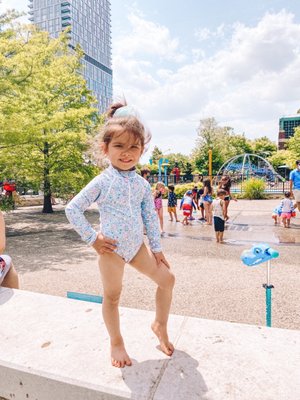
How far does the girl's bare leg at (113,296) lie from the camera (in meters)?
2.05

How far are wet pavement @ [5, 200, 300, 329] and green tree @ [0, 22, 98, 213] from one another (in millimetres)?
3181

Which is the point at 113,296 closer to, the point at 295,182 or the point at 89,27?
the point at 295,182

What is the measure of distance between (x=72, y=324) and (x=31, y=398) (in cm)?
66

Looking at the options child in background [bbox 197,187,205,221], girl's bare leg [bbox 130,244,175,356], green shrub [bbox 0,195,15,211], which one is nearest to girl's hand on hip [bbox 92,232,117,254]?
girl's bare leg [bbox 130,244,175,356]

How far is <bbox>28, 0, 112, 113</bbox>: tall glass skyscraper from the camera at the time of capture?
14062 cm

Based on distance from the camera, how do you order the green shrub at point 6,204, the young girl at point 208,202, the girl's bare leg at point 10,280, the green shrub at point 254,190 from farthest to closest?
the green shrub at point 254,190 < the green shrub at point 6,204 < the young girl at point 208,202 < the girl's bare leg at point 10,280

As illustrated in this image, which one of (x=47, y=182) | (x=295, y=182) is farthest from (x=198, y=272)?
(x=47, y=182)

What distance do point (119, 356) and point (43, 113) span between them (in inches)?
420

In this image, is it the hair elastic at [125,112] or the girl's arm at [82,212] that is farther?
the hair elastic at [125,112]

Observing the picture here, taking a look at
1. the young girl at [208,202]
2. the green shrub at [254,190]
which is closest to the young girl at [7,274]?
the young girl at [208,202]

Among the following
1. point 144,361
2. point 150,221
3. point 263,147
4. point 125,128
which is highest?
point 263,147

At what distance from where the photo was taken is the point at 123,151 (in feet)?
6.82

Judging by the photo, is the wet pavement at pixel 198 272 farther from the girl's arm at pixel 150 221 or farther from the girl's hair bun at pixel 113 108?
the girl's hair bun at pixel 113 108

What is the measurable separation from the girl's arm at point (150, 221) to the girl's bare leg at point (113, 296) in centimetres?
29
